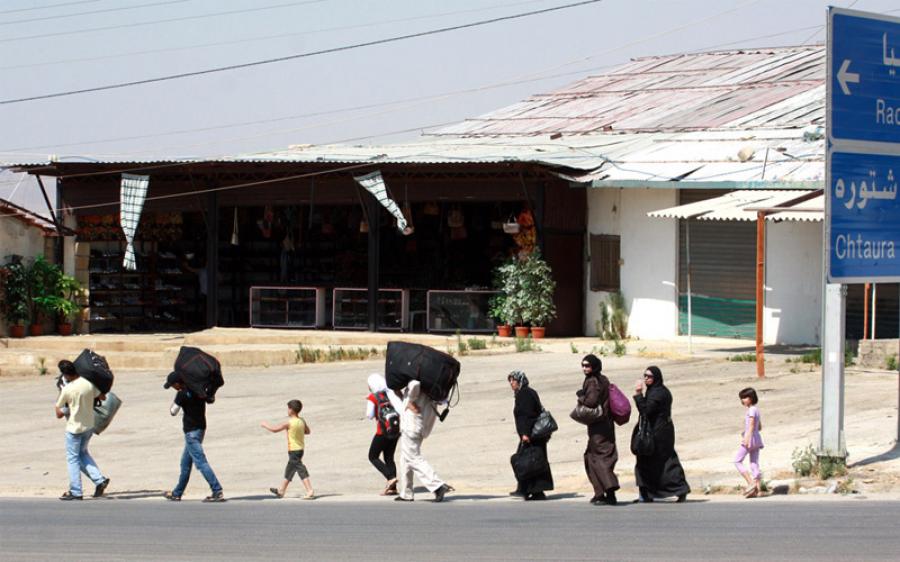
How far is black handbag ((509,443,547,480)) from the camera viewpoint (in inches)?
590

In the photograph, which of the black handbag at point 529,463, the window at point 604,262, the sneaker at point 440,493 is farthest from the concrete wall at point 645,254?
the sneaker at point 440,493

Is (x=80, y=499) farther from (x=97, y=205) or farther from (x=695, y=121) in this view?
(x=695, y=121)

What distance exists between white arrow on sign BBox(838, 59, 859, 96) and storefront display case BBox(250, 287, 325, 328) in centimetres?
1925

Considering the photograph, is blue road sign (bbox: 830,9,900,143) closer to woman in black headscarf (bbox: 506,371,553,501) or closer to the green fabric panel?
woman in black headscarf (bbox: 506,371,553,501)

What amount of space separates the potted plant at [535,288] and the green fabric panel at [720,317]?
9.38 ft

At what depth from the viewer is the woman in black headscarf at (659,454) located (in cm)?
1455

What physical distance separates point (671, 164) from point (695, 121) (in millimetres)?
4863

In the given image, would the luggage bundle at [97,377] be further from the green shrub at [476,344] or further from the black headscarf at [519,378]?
the green shrub at [476,344]

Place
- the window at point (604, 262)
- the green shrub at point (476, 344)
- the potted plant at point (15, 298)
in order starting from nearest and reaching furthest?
1. the green shrub at point (476, 344)
2. the window at point (604, 262)
3. the potted plant at point (15, 298)

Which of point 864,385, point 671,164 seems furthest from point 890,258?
point 671,164

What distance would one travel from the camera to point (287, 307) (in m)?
34.1

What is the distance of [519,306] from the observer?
30812mm

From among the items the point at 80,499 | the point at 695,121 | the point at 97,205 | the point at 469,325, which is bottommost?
the point at 80,499

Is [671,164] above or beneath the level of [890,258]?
above
